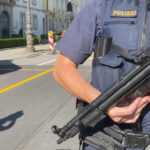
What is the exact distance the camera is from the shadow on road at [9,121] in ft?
13.8

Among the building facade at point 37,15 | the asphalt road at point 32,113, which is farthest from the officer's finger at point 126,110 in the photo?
the building facade at point 37,15

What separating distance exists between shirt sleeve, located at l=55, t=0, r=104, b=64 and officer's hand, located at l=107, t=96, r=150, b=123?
327 mm

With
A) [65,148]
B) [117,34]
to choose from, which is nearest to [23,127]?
[65,148]

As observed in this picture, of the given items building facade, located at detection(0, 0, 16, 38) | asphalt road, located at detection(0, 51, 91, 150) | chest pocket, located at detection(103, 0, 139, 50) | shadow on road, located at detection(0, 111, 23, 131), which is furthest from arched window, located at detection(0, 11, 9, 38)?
chest pocket, located at detection(103, 0, 139, 50)

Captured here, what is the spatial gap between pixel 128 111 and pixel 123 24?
436mm

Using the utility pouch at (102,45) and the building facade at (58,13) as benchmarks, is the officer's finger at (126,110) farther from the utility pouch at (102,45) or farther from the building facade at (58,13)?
the building facade at (58,13)

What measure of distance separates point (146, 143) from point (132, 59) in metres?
0.47

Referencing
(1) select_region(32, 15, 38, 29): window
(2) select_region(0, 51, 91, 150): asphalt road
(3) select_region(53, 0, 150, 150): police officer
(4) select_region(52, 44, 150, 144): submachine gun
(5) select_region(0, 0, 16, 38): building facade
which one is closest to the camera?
(4) select_region(52, 44, 150, 144): submachine gun

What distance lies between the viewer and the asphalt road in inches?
142

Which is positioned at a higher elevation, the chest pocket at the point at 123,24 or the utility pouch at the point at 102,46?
the chest pocket at the point at 123,24

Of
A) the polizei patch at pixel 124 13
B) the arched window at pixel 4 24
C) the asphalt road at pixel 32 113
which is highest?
the polizei patch at pixel 124 13

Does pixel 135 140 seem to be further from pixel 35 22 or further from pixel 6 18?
pixel 35 22

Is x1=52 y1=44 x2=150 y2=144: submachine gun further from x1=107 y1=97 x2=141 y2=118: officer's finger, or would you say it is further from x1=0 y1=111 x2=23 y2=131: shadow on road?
x1=0 y1=111 x2=23 y2=131: shadow on road

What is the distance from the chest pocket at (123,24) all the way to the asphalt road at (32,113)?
2394 millimetres
